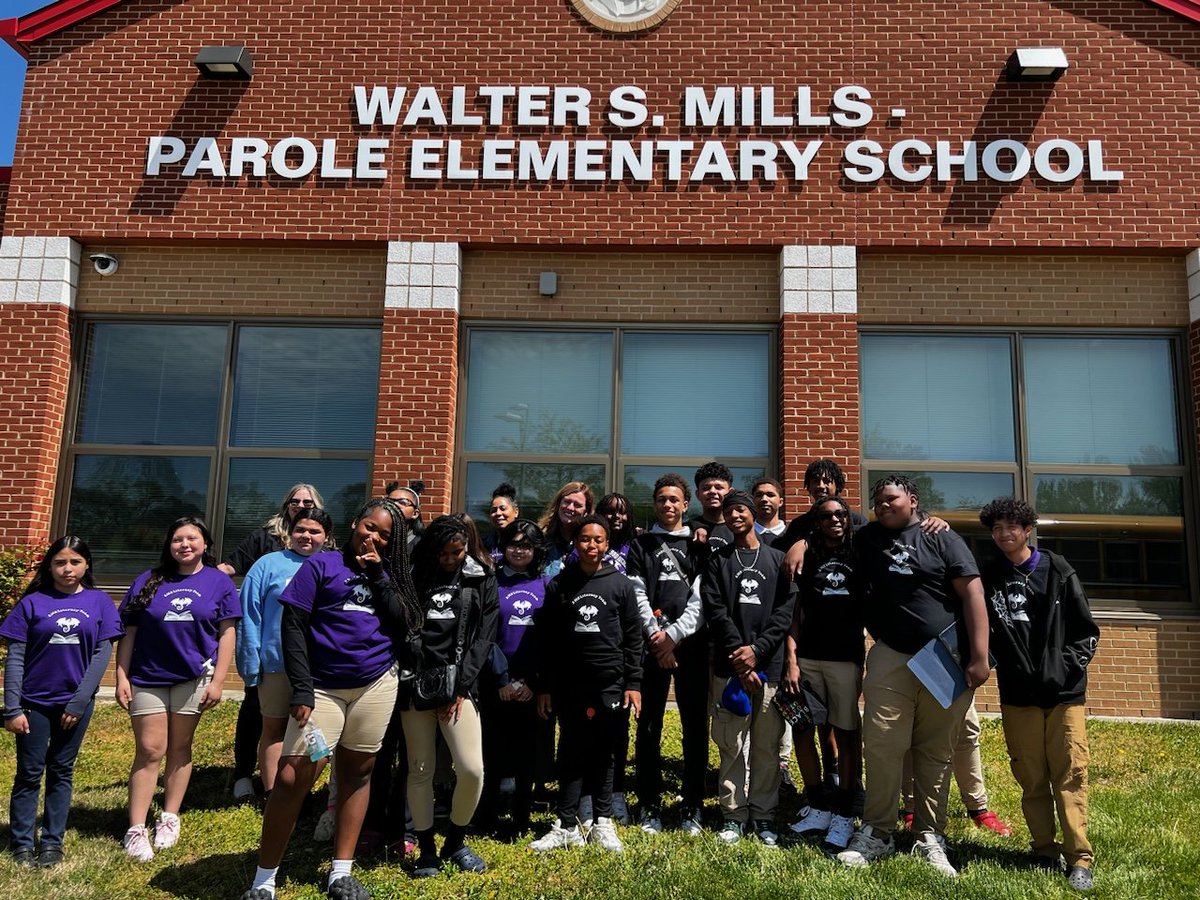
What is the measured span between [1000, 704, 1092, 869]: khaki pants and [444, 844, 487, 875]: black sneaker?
109 inches

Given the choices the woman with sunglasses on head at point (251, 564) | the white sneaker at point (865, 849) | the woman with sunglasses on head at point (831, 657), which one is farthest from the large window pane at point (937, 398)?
the woman with sunglasses on head at point (251, 564)

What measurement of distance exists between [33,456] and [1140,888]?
907 cm

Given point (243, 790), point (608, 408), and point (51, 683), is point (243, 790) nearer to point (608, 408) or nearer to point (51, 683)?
point (51, 683)

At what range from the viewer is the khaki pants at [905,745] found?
4.74m

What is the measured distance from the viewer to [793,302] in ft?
28.1

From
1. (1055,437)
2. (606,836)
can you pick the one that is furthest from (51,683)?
(1055,437)

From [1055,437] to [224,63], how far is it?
28.5 feet

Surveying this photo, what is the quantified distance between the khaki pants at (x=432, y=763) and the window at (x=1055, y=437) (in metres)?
5.25

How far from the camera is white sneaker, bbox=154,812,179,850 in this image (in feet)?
16.4

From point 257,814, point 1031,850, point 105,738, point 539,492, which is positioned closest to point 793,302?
point 539,492

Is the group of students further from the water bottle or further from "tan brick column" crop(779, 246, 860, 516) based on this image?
"tan brick column" crop(779, 246, 860, 516)

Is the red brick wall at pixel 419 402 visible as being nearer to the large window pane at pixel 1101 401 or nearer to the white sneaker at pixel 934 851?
the white sneaker at pixel 934 851

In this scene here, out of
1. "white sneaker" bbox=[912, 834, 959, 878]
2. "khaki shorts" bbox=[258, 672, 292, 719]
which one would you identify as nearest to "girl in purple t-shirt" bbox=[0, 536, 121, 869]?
"khaki shorts" bbox=[258, 672, 292, 719]

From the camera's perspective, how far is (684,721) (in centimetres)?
531
